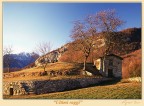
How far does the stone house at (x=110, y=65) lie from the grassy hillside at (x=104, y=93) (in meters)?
0.96

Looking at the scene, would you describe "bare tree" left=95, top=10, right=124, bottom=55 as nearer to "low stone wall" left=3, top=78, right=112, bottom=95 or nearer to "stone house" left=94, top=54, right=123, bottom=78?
"stone house" left=94, top=54, right=123, bottom=78

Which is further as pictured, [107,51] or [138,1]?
[107,51]

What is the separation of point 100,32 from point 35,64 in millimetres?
3000

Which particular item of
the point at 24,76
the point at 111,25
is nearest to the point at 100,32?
the point at 111,25

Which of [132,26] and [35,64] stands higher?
[132,26]

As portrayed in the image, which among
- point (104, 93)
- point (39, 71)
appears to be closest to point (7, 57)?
point (39, 71)

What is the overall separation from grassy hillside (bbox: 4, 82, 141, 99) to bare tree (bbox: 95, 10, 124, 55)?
66.8 inches

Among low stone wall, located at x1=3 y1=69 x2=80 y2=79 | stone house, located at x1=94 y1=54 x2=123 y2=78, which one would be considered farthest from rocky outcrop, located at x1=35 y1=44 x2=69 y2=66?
stone house, located at x1=94 y1=54 x2=123 y2=78

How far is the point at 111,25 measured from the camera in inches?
853

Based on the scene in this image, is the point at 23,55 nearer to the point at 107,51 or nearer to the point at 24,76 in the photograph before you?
the point at 24,76

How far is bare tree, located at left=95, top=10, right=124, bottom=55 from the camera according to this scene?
839 inches

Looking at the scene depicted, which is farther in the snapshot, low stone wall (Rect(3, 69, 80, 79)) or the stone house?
the stone house
